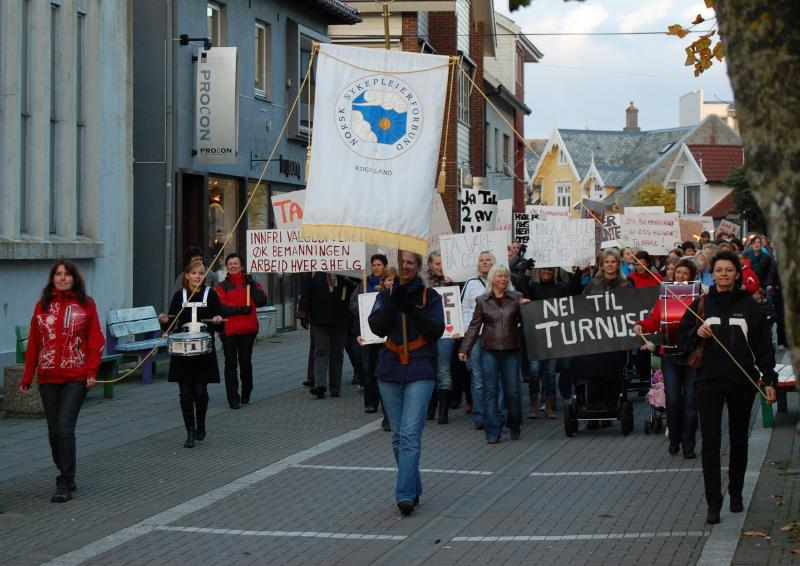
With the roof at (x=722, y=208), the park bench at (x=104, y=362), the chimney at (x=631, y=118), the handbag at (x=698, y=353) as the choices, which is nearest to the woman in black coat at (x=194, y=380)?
the park bench at (x=104, y=362)

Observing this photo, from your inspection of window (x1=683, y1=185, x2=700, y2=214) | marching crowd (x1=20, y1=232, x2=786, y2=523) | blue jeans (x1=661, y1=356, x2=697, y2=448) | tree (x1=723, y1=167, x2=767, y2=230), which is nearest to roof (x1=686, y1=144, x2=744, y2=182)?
window (x1=683, y1=185, x2=700, y2=214)

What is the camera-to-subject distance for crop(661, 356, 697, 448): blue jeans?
450 inches

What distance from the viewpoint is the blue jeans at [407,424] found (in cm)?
938

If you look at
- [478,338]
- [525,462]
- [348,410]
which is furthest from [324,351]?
[525,462]

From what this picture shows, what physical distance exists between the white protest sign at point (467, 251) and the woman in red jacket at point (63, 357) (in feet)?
18.8

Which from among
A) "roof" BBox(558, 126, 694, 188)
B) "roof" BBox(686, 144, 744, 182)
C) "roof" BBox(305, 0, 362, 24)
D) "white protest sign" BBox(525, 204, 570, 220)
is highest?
"roof" BBox(558, 126, 694, 188)

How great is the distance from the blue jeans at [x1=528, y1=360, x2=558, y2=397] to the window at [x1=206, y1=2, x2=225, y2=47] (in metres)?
10.5

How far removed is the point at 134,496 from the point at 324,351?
20.3 feet

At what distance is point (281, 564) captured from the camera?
26.3 feet

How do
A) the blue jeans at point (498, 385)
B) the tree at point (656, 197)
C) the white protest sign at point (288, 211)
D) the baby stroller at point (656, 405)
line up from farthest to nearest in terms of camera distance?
the tree at point (656, 197), the white protest sign at point (288, 211), the baby stroller at point (656, 405), the blue jeans at point (498, 385)

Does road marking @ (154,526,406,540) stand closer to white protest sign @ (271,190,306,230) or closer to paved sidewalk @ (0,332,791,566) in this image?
paved sidewalk @ (0,332,791,566)

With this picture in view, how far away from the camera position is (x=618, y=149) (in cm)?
10331

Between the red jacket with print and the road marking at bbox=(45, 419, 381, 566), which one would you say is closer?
the road marking at bbox=(45, 419, 381, 566)

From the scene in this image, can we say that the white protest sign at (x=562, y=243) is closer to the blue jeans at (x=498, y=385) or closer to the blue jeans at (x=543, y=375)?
the blue jeans at (x=543, y=375)
